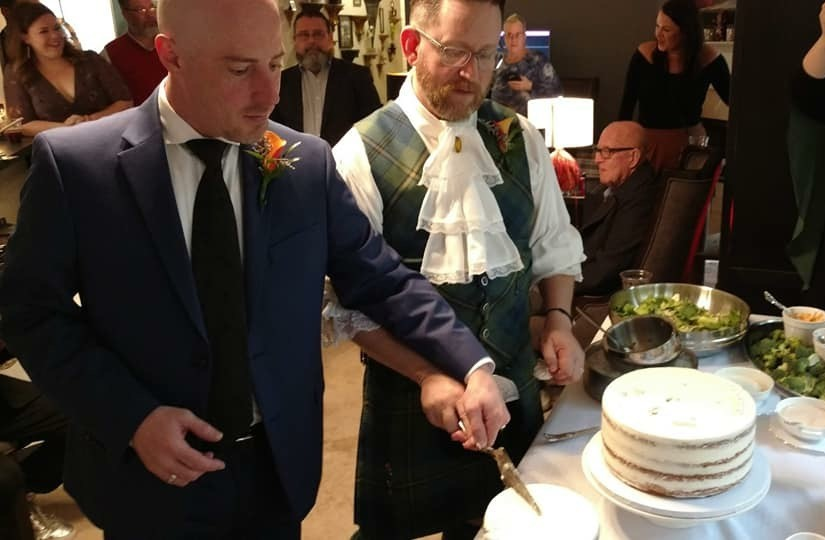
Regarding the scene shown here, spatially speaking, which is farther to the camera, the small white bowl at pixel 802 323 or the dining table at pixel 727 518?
the small white bowl at pixel 802 323

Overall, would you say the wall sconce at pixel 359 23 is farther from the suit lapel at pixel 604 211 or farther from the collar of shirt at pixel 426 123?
the collar of shirt at pixel 426 123

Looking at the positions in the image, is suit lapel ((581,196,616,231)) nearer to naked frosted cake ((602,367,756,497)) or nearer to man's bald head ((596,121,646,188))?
man's bald head ((596,121,646,188))

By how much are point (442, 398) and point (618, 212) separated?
203 centimetres

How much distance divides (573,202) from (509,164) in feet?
8.80

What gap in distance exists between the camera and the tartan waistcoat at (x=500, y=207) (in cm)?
147

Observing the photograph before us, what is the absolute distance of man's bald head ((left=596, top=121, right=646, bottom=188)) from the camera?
10.3 feet

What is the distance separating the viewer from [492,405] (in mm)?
1183

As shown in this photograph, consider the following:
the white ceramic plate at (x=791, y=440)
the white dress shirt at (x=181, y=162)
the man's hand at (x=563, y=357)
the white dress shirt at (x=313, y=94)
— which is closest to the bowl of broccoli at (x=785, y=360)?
the white ceramic plate at (x=791, y=440)

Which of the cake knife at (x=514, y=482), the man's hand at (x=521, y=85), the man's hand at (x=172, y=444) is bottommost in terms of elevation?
the cake knife at (x=514, y=482)

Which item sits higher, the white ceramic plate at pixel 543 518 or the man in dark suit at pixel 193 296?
the man in dark suit at pixel 193 296

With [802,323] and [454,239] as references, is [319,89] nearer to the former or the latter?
[454,239]

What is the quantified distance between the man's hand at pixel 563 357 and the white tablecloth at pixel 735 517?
82mm

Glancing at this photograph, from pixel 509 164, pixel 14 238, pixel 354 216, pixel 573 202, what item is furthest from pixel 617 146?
pixel 14 238

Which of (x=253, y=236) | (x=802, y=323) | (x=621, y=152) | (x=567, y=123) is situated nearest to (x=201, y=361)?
(x=253, y=236)
